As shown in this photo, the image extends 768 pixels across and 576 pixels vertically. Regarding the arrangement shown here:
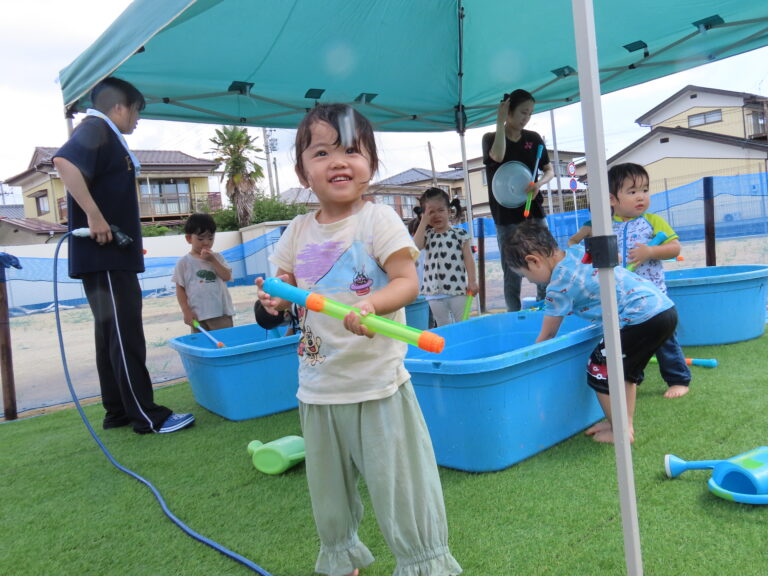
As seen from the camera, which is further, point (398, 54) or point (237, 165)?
point (237, 165)

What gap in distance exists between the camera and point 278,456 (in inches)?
82.6

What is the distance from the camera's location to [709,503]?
151cm

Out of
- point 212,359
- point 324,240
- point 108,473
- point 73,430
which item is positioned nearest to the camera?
point 324,240

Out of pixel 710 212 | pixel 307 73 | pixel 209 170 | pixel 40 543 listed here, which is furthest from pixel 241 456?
pixel 209 170

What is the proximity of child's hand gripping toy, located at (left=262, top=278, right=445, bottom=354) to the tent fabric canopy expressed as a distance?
2123 mm

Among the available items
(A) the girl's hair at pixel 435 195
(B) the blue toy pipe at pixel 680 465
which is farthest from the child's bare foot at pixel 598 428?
(A) the girl's hair at pixel 435 195

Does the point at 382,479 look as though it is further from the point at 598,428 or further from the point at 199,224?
the point at 199,224

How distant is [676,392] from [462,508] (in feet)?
4.54

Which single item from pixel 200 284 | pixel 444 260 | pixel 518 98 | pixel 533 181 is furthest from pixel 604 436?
pixel 200 284

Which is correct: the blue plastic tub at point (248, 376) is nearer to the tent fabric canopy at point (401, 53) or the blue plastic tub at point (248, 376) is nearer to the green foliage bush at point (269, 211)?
the tent fabric canopy at point (401, 53)

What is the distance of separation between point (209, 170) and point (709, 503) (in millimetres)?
29563

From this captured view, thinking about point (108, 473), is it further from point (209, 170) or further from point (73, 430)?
point (209, 170)

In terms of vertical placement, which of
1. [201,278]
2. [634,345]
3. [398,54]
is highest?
[398,54]

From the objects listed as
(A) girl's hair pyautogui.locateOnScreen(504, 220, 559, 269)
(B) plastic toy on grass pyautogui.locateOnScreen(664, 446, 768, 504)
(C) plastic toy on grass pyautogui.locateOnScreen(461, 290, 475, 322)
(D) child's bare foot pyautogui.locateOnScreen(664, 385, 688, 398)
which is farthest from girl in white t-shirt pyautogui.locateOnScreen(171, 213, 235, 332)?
(B) plastic toy on grass pyautogui.locateOnScreen(664, 446, 768, 504)
